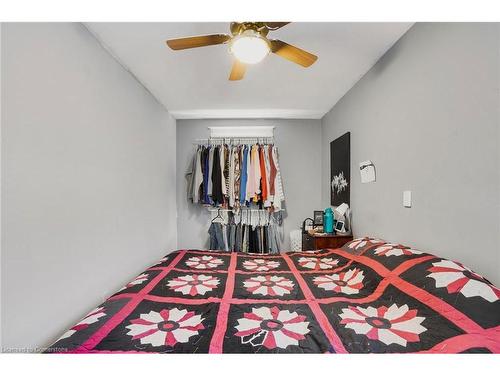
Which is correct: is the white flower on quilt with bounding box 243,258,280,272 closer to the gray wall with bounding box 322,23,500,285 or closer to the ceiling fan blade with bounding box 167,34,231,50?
the gray wall with bounding box 322,23,500,285

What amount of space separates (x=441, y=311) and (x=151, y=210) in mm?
2597

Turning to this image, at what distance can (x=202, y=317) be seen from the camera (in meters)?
1.27

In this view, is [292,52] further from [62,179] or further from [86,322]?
[86,322]

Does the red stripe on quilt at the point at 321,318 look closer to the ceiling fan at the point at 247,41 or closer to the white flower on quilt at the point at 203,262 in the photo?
the white flower on quilt at the point at 203,262

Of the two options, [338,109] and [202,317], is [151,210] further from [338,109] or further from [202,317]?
[338,109]

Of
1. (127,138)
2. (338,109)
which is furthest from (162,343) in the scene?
(338,109)

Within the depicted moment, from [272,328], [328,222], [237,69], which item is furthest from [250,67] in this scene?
[272,328]

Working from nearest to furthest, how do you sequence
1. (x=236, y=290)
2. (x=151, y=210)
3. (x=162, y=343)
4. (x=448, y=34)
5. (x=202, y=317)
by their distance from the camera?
(x=162, y=343) → (x=202, y=317) → (x=448, y=34) → (x=236, y=290) → (x=151, y=210)

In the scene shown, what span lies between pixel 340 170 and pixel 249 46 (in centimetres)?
210

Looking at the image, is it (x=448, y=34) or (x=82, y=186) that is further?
(x=82, y=186)

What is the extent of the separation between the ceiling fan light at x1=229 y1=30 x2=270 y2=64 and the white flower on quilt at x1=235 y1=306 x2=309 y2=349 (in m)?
1.34

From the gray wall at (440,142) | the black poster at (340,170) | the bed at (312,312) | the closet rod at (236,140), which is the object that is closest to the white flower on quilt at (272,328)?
the bed at (312,312)

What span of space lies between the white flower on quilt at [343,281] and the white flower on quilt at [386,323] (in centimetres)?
26

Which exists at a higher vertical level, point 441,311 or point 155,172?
point 155,172
